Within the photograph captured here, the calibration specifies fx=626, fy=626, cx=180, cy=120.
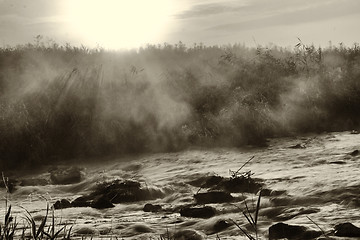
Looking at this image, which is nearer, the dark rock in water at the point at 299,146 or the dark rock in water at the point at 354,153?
the dark rock in water at the point at 354,153

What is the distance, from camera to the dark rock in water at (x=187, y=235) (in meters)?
6.52

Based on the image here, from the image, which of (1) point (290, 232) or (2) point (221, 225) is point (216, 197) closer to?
(2) point (221, 225)

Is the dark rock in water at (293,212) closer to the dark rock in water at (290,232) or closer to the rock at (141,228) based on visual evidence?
the dark rock in water at (290,232)

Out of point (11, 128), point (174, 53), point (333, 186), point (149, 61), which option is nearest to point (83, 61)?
point (149, 61)

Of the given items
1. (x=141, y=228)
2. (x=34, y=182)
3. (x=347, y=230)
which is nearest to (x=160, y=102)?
(x=34, y=182)

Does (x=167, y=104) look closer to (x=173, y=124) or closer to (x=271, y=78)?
(x=173, y=124)

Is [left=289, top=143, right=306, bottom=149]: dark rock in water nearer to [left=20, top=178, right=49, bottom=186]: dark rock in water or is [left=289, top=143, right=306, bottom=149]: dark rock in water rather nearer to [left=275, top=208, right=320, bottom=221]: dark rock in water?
[left=275, top=208, right=320, bottom=221]: dark rock in water

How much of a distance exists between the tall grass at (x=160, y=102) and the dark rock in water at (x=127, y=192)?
298 cm

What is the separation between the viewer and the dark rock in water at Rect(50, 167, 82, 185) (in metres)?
10.8

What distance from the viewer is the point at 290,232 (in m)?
6.13

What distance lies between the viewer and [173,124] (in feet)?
42.0

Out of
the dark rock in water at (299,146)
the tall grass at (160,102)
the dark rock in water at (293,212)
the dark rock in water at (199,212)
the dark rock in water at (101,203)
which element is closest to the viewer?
the dark rock in water at (293,212)

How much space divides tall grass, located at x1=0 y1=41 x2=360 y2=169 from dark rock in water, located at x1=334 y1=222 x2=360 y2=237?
612 cm

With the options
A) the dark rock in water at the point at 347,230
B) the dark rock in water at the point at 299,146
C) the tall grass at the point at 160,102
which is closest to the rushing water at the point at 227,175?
the dark rock in water at the point at 299,146
